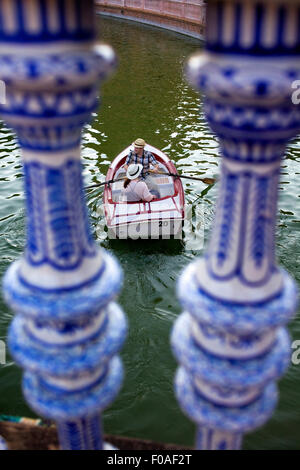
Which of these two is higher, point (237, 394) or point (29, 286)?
point (29, 286)

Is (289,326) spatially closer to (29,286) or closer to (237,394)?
(237,394)

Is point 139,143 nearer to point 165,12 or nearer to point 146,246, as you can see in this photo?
point 146,246

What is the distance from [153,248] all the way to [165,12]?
22.5 meters

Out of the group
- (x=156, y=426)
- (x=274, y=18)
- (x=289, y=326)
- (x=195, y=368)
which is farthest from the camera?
(x=289, y=326)

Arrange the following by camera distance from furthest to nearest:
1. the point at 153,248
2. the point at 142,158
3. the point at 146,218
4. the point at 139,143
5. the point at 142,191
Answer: the point at 142,158 < the point at 139,143 < the point at 142,191 < the point at 153,248 < the point at 146,218

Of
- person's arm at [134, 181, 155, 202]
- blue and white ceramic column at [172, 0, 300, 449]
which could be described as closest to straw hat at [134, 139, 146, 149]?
person's arm at [134, 181, 155, 202]

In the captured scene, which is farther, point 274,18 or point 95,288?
point 95,288

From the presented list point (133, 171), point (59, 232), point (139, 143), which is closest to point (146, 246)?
point (133, 171)

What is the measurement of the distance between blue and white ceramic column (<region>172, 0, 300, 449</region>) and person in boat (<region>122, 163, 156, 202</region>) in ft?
18.8

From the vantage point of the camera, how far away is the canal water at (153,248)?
4.82 m

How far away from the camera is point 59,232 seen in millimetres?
1519
